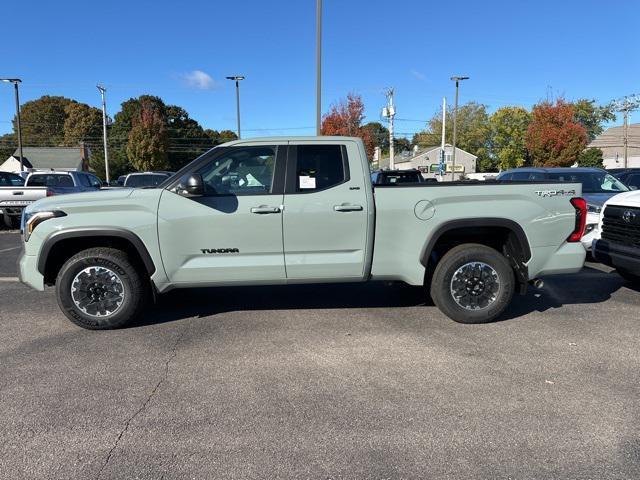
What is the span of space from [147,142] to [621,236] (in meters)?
54.9

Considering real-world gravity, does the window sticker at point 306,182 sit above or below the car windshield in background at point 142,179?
below

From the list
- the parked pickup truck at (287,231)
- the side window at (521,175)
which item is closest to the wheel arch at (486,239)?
the parked pickup truck at (287,231)

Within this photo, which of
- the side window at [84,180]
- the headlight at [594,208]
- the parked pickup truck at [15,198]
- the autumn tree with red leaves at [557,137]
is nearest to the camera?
the headlight at [594,208]

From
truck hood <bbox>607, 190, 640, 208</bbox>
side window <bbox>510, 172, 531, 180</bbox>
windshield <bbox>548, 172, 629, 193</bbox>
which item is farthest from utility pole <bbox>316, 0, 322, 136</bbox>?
truck hood <bbox>607, 190, 640, 208</bbox>

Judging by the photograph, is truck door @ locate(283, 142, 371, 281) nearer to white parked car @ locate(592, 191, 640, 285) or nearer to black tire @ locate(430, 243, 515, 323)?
black tire @ locate(430, 243, 515, 323)

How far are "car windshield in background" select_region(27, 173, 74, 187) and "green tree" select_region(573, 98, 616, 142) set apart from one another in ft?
250

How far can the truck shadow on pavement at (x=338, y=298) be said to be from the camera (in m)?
5.71

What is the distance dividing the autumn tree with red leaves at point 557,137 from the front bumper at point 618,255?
1420 inches

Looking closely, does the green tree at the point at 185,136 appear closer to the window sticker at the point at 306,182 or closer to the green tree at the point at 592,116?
the green tree at the point at 592,116

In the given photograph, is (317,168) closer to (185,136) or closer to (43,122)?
(185,136)

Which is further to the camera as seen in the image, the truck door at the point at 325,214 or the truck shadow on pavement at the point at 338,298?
the truck shadow on pavement at the point at 338,298

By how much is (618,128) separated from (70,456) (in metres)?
96.7

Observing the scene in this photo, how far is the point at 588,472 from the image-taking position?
8.70 feet

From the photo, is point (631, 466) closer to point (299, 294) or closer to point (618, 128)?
point (299, 294)
